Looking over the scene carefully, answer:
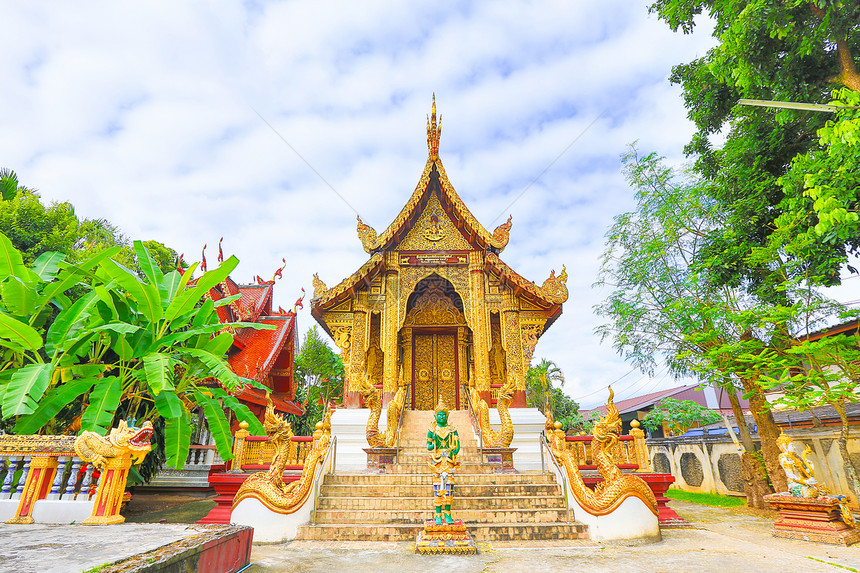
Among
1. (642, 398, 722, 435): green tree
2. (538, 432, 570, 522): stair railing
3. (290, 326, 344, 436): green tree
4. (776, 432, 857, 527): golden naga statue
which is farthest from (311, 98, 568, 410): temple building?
(290, 326, 344, 436): green tree

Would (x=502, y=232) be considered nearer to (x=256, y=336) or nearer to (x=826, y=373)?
(x=826, y=373)

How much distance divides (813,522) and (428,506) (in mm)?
5489

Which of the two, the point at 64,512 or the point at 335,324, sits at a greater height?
the point at 335,324

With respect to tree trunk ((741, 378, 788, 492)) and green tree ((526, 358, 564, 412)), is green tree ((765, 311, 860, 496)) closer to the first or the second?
tree trunk ((741, 378, 788, 492))

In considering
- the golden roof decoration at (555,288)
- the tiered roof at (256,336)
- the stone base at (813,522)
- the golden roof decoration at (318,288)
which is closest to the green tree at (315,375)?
the tiered roof at (256,336)

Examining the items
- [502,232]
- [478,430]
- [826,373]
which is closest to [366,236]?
[502,232]

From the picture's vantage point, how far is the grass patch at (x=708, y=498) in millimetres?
10969

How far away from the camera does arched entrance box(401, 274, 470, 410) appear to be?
12852 millimetres

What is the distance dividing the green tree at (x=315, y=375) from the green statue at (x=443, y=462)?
23.3 metres

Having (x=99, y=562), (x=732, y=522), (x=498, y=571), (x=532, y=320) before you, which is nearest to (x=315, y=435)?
(x=498, y=571)

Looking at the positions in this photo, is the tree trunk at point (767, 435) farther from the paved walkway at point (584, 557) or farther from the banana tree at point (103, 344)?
the banana tree at point (103, 344)

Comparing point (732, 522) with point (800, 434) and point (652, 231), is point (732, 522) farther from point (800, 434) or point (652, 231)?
point (652, 231)

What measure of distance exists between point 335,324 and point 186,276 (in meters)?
4.86

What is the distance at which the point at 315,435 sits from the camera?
7246mm
